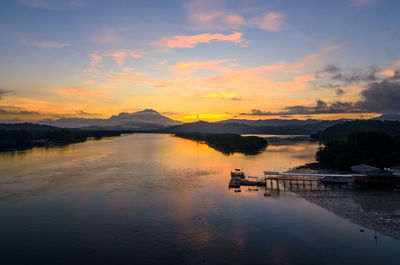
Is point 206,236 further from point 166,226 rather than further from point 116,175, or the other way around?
point 116,175

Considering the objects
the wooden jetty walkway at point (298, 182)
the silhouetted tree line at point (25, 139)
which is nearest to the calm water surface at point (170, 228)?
the wooden jetty walkway at point (298, 182)

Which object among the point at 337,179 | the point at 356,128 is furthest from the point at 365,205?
the point at 356,128

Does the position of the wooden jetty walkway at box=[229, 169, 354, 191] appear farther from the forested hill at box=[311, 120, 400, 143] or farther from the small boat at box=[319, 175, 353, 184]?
the forested hill at box=[311, 120, 400, 143]

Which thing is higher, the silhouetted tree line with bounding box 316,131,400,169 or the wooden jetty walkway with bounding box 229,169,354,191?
the silhouetted tree line with bounding box 316,131,400,169

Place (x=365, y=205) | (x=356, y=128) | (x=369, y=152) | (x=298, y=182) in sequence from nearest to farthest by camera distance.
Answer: (x=365, y=205) → (x=298, y=182) → (x=369, y=152) → (x=356, y=128)

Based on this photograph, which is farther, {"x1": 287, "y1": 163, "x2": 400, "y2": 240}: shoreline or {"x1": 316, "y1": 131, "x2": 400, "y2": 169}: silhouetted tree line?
{"x1": 316, "y1": 131, "x2": 400, "y2": 169}: silhouetted tree line

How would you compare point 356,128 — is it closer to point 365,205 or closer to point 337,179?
point 337,179

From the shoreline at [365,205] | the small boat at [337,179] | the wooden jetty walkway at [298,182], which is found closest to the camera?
the shoreline at [365,205]

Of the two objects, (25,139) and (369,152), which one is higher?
(25,139)

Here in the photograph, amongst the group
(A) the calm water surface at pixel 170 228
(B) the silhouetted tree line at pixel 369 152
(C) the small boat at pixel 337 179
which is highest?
(B) the silhouetted tree line at pixel 369 152

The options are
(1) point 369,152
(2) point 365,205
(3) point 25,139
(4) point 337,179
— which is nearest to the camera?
(2) point 365,205

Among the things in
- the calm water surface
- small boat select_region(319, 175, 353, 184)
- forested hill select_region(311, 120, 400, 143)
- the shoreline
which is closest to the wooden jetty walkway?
small boat select_region(319, 175, 353, 184)

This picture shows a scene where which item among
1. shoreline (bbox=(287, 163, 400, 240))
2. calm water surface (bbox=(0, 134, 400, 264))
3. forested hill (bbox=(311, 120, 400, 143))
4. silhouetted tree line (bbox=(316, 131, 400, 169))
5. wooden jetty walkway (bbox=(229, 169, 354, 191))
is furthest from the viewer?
forested hill (bbox=(311, 120, 400, 143))

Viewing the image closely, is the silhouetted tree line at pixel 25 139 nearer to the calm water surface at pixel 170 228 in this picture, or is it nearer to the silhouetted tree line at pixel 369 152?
the calm water surface at pixel 170 228
